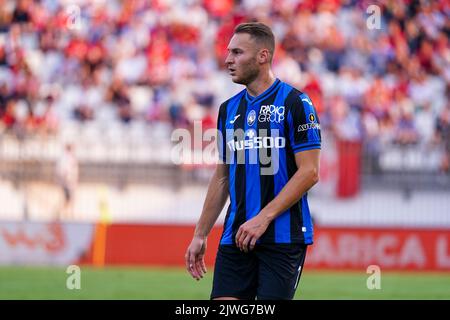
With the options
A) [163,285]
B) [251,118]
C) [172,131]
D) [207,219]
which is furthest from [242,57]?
[172,131]

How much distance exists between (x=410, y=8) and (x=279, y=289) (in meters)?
15.9

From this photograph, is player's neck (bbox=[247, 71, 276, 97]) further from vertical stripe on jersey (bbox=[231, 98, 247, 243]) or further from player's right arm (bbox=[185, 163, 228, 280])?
player's right arm (bbox=[185, 163, 228, 280])

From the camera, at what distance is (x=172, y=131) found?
627 inches

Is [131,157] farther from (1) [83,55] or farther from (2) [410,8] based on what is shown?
(2) [410,8]

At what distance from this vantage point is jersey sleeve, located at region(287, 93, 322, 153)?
619 centimetres

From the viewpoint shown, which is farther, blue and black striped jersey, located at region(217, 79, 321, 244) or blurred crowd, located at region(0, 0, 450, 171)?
blurred crowd, located at region(0, 0, 450, 171)

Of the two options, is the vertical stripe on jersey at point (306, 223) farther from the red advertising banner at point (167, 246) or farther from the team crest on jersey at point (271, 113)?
the red advertising banner at point (167, 246)

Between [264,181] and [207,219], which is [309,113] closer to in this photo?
[264,181]

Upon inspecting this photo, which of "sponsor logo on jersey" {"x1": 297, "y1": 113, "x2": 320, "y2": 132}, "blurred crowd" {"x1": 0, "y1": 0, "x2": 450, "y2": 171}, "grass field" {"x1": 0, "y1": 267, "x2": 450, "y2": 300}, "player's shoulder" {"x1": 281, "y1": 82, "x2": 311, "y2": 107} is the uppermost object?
"blurred crowd" {"x1": 0, "y1": 0, "x2": 450, "y2": 171}

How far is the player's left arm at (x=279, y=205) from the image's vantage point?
6.06 metres

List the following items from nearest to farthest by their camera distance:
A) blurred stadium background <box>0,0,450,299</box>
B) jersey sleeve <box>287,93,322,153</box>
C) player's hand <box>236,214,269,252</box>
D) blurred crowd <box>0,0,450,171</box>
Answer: player's hand <box>236,214,269,252</box>
jersey sleeve <box>287,93,322,153</box>
blurred stadium background <box>0,0,450,299</box>
blurred crowd <box>0,0,450,171</box>

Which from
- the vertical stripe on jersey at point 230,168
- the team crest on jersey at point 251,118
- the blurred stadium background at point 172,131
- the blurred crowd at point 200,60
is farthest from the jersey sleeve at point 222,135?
the blurred crowd at point 200,60

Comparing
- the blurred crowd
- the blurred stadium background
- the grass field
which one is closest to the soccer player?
the grass field

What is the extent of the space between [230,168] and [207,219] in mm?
382
